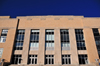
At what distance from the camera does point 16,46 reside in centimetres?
2489

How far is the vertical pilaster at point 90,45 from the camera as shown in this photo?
75.3 ft

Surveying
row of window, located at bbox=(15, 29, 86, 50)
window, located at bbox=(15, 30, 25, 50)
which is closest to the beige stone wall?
window, located at bbox=(15, 30, 25, 50)

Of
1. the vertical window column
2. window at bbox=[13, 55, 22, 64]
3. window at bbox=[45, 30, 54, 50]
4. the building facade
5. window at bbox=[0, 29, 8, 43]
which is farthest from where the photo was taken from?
window at bbox=[0, 29, 8, 43]

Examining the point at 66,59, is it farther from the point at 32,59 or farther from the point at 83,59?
the point at 32,59

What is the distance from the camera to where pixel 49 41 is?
83.0 ft

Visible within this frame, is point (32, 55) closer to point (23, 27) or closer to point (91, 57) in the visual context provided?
point (23, 27)

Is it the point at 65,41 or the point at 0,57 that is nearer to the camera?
the point at 0,57

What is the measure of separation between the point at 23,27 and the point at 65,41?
12665 millimetres

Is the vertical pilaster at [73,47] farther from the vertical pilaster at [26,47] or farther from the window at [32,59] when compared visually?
the vertical pilaster at [26,47]

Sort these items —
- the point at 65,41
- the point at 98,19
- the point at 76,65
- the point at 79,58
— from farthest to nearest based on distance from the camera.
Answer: the point at 98,19, the point at 65,41, the point at 79,58, the point at 76,65

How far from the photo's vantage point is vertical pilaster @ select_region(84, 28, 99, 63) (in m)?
22.9

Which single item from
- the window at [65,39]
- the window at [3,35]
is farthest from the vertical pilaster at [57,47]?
the window at [3,35]

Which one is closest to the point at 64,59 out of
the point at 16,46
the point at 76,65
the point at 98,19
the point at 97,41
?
the point at 76,65

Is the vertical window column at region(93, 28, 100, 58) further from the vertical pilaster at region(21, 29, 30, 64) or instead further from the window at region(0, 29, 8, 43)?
the window at region(0, 29, 8, 43)
